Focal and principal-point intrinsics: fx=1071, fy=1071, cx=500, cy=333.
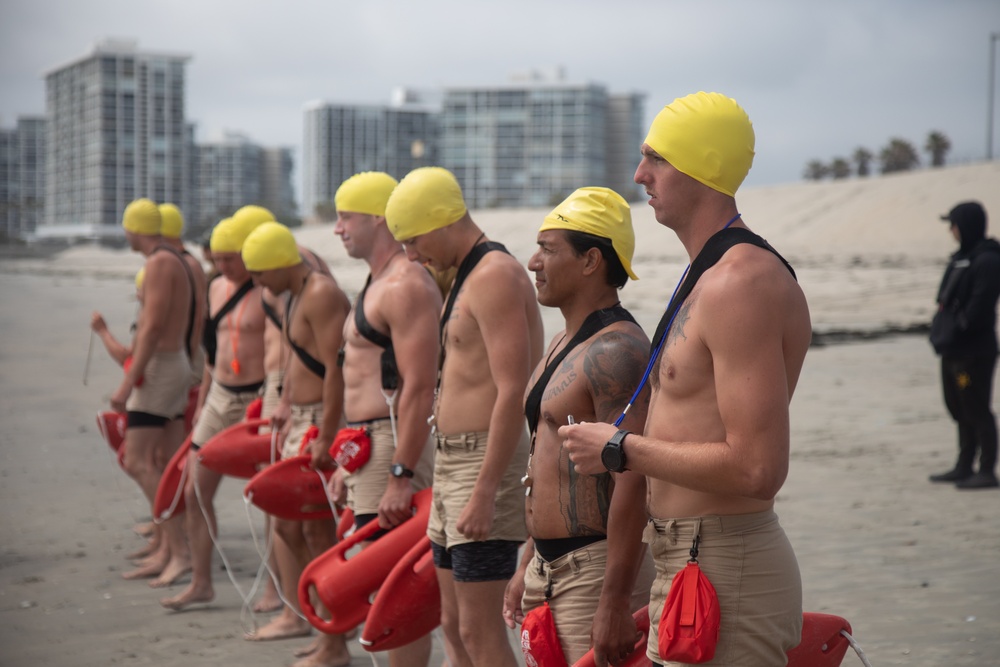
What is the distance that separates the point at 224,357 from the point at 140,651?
6.44 ft

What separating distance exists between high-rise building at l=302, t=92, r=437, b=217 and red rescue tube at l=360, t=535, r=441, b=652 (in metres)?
115

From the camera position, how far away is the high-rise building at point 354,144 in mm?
119625

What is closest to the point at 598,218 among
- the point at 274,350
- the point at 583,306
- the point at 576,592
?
the point at 583,306

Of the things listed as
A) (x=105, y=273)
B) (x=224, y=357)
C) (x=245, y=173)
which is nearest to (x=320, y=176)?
(x=245, y=173)

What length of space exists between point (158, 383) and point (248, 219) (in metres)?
1.49

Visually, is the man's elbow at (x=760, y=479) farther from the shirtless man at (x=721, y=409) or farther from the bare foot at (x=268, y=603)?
the bare foot at (x=268, y=603)

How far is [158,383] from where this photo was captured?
7.52 m

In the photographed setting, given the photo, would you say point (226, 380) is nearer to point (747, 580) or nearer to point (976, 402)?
point (747, 580)

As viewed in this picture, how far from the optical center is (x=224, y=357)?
273 inches

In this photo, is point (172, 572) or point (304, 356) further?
point (172, 572)

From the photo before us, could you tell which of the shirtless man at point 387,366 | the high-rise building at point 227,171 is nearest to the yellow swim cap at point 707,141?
the shirtless man at point 387,366

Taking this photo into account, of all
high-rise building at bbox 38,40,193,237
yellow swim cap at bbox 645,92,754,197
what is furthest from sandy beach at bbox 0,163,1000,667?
high-rise building at bbox 38,40,193,237

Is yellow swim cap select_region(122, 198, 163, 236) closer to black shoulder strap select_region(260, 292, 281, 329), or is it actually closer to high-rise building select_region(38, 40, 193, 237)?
black shoulder strap select_region(260, 292, 281, 329)

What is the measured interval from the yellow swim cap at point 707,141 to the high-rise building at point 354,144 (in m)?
116
